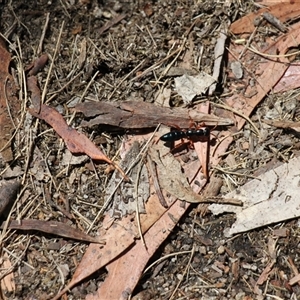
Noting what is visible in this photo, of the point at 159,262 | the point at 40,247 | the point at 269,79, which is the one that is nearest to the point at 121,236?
the point at 159,262

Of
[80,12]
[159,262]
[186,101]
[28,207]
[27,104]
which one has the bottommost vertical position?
[159,262]

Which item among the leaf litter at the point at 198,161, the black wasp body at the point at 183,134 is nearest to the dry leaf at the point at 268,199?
the leaf litter at the point at 198,161

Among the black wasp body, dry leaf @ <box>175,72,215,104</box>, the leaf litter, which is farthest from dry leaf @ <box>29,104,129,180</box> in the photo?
dry leaf @ <box>175,72,215,104</box>

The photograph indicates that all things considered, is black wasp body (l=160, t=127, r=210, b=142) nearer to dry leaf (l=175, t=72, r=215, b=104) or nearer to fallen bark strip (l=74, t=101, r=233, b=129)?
fallen bark strip (l=74, t=101, r=233, b=129)

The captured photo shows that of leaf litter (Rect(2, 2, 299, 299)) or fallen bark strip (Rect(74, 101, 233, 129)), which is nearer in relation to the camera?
leaf litter (Rect(2, 2, 299, 299))

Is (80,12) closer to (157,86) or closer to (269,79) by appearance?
(157,86)

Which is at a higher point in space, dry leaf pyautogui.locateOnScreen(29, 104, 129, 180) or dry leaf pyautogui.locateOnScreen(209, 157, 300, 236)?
dry leaf pyautogui.locateOnScreen(29, 104, 129, 180)

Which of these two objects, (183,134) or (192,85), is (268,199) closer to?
(183,134)

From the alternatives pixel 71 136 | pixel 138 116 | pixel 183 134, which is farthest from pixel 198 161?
pixel 71 136
